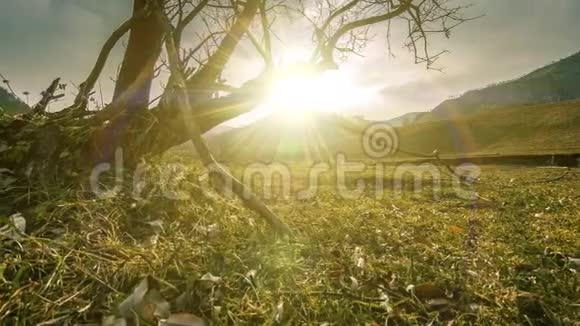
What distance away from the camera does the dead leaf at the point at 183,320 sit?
69.4 inches

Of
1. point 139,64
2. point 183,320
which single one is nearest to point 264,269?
point 183,320

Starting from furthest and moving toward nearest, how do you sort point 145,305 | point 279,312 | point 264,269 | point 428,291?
point 264,269 → point 428,291 → point 279,312 → point 145,305

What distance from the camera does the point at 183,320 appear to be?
70.7 inches

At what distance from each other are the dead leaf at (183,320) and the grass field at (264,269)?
9 cm

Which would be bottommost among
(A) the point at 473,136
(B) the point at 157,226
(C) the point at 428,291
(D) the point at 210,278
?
(A) the point at 473,136

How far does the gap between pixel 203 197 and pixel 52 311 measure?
2.22 metres

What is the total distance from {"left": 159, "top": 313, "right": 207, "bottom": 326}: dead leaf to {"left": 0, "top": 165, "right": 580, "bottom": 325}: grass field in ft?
0.31

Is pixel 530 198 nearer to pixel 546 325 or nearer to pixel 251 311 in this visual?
pixel 546 325

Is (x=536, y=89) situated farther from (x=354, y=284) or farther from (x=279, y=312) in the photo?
(x=279, y=312)

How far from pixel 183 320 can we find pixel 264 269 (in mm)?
785

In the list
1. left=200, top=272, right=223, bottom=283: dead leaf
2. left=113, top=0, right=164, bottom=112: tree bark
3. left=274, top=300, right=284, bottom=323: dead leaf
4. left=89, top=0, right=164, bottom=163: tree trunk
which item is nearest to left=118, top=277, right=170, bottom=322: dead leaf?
left=200, top=272, right=223, bottom=283: dead leaf

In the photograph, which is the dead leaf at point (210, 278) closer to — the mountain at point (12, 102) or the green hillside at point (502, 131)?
the mountain at point (12, 102)

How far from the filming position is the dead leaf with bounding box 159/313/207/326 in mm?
1763

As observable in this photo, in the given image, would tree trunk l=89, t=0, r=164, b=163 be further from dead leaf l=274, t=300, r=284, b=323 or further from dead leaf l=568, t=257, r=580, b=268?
dead leaf l=568, t=257, r=580, b=268
